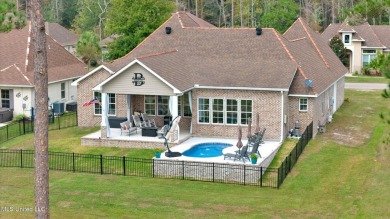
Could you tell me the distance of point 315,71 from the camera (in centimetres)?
3806

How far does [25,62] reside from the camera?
44312 mm

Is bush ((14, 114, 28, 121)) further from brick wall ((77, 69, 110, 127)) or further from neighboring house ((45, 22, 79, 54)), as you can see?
neighboring house ((45, 22, 79, 54))

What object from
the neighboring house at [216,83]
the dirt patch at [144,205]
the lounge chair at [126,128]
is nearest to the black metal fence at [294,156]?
the neighboring house at [216,83]

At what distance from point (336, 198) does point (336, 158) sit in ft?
22.1

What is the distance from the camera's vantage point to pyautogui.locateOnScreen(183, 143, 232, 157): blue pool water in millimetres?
31312

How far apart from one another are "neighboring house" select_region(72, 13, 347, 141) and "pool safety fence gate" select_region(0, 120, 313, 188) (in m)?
3.61

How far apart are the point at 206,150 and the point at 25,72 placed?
16.4m

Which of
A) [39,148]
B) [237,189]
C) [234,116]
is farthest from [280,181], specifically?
[39,148]

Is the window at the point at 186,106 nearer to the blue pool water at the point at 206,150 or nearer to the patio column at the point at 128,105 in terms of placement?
the patio column at the point at 128,105

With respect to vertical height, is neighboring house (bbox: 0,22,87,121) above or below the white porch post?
above

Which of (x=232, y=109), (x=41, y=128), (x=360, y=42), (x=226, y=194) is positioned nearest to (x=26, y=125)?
(x=232, y=109)

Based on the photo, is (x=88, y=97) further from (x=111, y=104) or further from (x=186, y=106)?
(x=186, y=106)

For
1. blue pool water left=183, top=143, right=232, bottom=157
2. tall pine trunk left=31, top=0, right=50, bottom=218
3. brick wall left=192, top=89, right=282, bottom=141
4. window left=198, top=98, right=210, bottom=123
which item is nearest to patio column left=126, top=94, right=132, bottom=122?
brick wall left=192, top=89, right=282, bottom=141

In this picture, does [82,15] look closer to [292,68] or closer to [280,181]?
[292,68]
